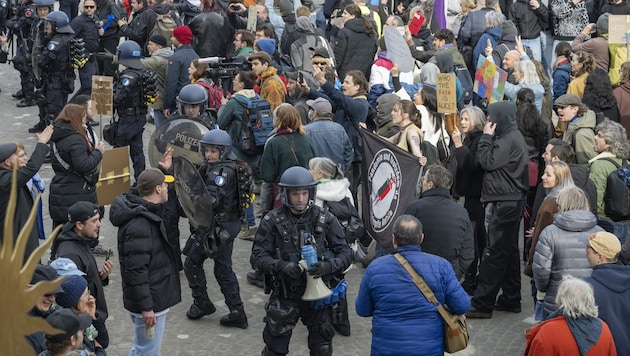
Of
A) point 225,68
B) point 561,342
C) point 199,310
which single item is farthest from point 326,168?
point 225,68

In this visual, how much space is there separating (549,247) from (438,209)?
3.20ft

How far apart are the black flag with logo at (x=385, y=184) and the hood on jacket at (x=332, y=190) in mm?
942

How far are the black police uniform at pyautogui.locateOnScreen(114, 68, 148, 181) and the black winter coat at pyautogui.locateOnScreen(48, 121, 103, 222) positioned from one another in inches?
93.6

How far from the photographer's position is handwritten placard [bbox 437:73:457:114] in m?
10.8

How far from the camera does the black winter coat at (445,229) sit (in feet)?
28.8

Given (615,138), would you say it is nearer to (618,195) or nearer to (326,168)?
(618,195)

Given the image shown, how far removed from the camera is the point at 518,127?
1101cm

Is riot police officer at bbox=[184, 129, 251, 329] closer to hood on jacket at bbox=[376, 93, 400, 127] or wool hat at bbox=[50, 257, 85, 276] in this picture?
hood on jacket at bbox=[376, 93, 400, 127]

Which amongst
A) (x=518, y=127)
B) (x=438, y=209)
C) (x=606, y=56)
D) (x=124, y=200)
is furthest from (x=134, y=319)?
(x=606, y=56)

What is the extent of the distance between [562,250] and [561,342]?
58.0 inches

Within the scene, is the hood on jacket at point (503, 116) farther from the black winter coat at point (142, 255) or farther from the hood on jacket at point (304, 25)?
the hood on jacket at point (304, 25)

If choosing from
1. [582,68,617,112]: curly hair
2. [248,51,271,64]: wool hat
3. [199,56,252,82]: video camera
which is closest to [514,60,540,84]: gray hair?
[582,68,617,112]: curly hair

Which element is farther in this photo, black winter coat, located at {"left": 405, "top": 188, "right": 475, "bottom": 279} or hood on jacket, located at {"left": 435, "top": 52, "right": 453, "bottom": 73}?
hood on jacket, located at {"left": 435, "top": 52, "right": 453, "bottom": 73}

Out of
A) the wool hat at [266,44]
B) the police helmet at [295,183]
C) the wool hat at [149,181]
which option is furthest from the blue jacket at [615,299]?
the wool hat at [266,44]
